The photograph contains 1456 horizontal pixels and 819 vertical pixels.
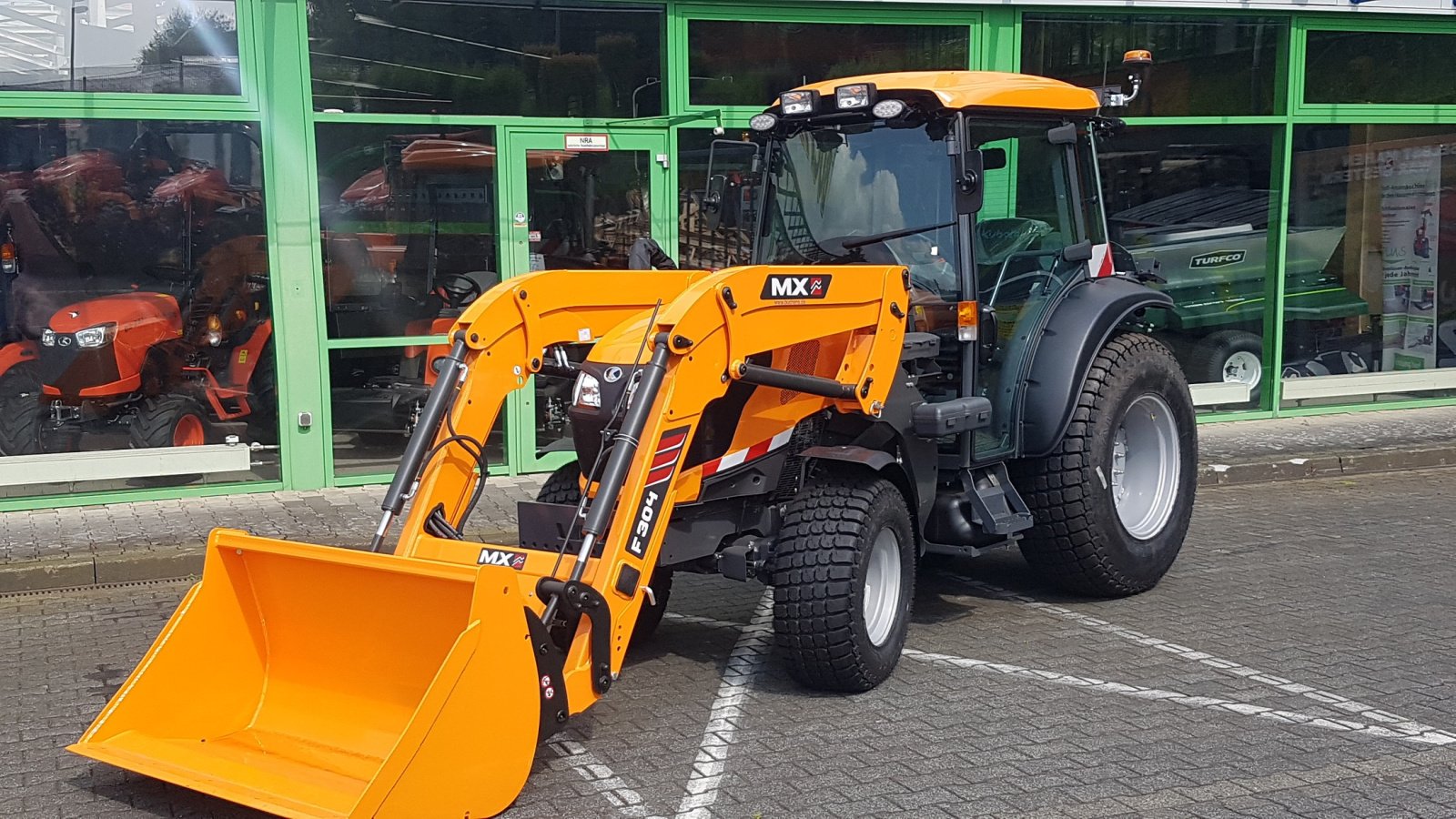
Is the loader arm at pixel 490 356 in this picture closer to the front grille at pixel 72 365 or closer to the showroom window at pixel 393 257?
the showroom window at pixel 393 257

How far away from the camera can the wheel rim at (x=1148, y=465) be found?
23.1 ft

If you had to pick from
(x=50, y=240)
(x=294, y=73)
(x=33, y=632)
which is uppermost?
(x=294, y=73)

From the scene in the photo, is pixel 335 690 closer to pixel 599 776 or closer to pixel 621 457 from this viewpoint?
pixel 599 776

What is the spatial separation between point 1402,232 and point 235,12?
1025 centimetres

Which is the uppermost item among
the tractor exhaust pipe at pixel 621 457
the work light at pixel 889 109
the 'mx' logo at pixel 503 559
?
the work light at pixel 889 109

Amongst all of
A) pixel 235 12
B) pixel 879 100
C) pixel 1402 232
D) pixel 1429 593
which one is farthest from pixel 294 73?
pixel 1402 232

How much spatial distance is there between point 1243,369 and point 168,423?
8.84m

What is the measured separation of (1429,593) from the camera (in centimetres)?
678

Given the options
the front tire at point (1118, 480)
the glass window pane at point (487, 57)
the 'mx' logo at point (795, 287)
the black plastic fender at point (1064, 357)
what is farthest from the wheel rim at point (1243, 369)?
the 'mx' logo at point (795, 287)

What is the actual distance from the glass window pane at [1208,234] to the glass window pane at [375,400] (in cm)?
573

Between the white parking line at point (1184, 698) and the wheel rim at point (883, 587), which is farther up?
the wheel rim at point (883, 587)

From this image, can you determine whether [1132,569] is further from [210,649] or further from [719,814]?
[210,649]

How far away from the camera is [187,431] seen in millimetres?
9359

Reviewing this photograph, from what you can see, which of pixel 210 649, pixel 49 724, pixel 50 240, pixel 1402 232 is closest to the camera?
pixel 210 649
